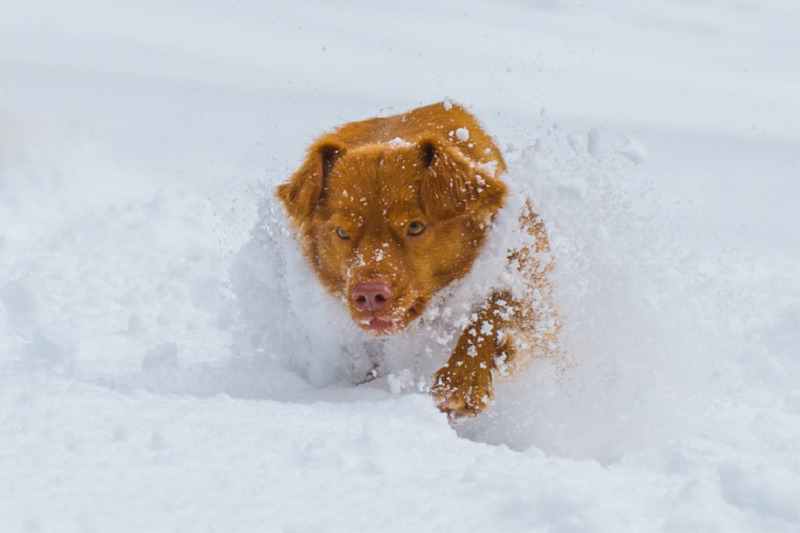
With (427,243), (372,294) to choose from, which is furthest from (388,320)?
(427,243)

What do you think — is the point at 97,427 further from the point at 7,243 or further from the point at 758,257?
the point at 758,257

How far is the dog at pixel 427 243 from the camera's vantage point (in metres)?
3.29

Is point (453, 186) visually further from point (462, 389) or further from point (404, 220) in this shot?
point (462, 389)

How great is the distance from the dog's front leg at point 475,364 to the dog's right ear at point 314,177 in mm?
953

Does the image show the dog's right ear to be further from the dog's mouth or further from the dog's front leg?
the dog's front leg

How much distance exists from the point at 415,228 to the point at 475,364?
651mm

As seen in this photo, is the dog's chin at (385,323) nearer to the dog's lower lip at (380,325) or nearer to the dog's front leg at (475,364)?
the dog's lower lip at (380,325)

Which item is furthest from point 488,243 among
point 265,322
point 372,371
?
point 265,322

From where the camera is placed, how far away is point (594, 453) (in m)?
3.27

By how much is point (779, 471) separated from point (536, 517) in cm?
82

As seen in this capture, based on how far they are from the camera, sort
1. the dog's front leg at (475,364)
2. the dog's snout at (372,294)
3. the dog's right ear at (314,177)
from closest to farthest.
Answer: the dog's snout at (372,294)
the dog's front leg at (475,364)
the dog's right ear at (314,177)

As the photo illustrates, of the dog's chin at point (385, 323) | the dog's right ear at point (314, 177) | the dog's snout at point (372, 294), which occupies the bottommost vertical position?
the dog's chin at point (385, 323)

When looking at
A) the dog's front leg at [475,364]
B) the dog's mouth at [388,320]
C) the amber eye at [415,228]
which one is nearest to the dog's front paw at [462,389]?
the dog's front leg at [475,364]

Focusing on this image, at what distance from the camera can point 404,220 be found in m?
3.37
